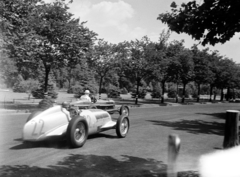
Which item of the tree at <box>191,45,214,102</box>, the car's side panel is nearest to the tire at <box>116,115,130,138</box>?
the car's side panel

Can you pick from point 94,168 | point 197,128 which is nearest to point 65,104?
point 94,168

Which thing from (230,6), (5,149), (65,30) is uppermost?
(65,30)

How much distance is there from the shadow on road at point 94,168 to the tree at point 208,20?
113 inches

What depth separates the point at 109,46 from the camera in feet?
87.1

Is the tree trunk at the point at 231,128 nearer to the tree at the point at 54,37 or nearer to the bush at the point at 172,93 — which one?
the tree at the point at 54,37

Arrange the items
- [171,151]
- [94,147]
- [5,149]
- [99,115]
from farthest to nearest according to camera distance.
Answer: [99,115] < [94,147] < [5,149] < [171,151]

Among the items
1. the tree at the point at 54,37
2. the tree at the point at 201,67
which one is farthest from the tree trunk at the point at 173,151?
the tree at the point at 201,67

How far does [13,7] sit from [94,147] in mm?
11657

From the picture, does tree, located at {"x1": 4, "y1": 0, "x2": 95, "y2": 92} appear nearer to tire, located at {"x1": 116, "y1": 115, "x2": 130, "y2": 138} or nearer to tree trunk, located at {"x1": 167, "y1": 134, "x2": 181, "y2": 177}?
tire, located at {"x1": 116, "y1": 115, "x2": 130, "y2": 138}

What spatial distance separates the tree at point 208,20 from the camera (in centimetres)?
484

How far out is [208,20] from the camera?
501 centimetres

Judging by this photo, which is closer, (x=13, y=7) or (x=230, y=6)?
(x=230, y=6)


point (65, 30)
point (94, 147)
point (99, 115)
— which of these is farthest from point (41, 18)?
point (94, 147)

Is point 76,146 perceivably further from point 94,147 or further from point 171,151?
point 171,151
